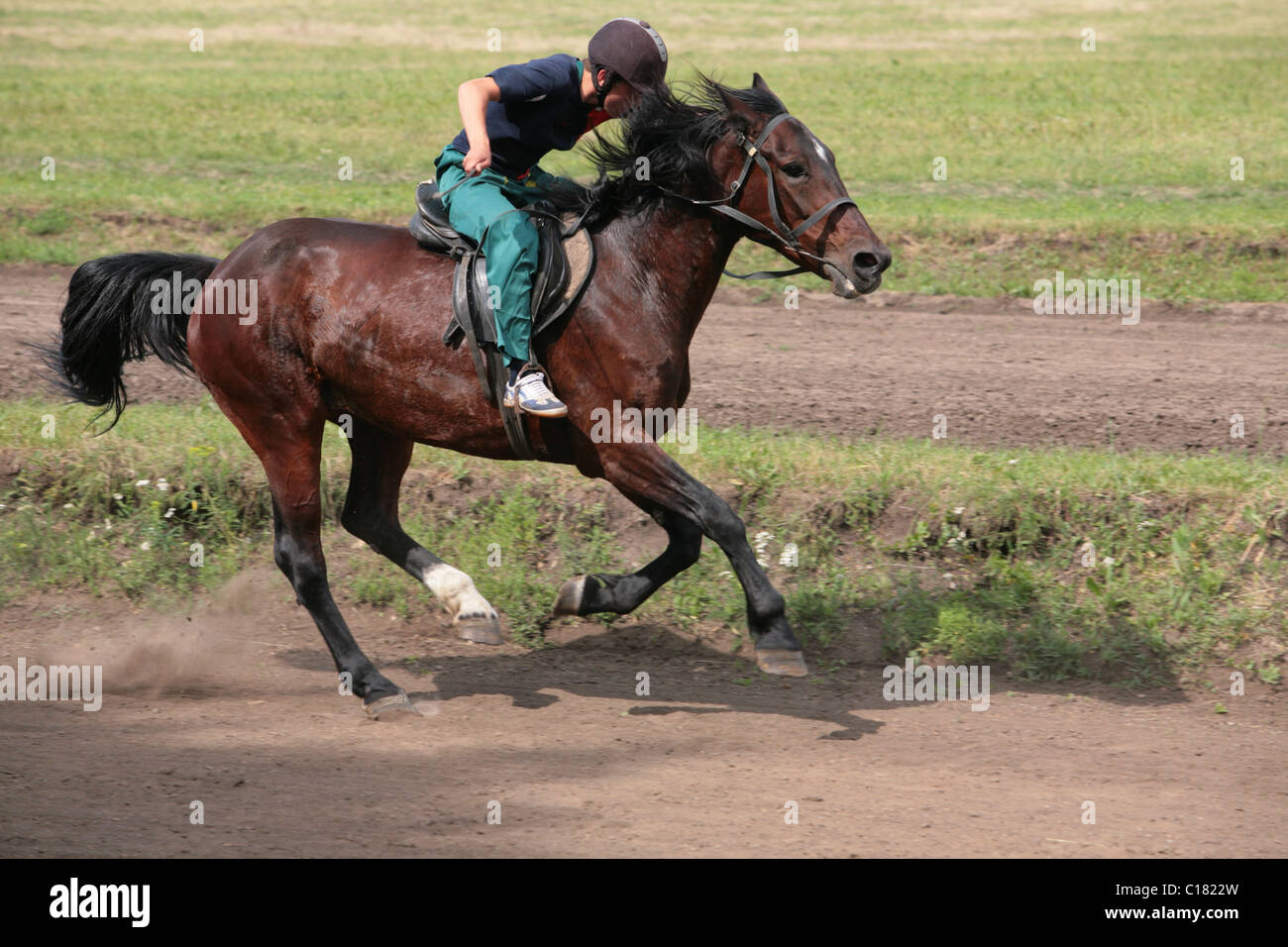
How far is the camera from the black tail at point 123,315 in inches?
283

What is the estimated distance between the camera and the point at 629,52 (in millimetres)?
6297

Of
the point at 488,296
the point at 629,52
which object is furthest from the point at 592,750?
the point at 629,52

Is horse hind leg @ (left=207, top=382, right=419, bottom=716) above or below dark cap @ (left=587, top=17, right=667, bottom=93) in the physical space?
below

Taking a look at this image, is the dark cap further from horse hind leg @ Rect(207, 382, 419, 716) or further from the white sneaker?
horse hind leg @ Rect(207, 382, 419, 716)

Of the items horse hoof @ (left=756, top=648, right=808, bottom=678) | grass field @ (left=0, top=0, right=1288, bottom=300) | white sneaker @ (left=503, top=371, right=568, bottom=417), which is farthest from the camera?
grass field @ (left=0, top=0, right=1288, bottom=300)

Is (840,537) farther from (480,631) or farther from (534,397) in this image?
(534,397)

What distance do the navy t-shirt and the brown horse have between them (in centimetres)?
21

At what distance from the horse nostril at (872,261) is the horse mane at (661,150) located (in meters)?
0.81

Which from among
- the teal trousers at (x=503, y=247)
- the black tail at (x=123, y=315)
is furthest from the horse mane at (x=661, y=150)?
the black tail at (x=123, y=315)

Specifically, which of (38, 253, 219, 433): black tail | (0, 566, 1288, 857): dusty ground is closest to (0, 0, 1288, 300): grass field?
(38, 253, 219, 433): black tail

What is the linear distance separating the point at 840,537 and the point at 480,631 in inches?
91.7

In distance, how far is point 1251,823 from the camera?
5348 millimetres

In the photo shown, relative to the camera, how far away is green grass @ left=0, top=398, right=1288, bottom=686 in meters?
7.20

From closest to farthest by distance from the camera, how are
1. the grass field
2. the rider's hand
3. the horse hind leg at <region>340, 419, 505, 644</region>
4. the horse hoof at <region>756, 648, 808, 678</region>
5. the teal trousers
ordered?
the horse hoof at <region>756, 648, 808, 678</region> < the teal trousers < the rider's hand < the horse hind leg at <region>340, 419, 505, 644</region> < the grass field
